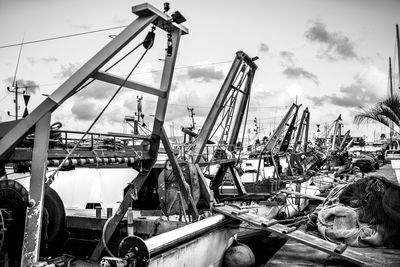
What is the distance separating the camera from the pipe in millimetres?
4618

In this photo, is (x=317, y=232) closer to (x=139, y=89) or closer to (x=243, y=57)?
(x=139, y=89)

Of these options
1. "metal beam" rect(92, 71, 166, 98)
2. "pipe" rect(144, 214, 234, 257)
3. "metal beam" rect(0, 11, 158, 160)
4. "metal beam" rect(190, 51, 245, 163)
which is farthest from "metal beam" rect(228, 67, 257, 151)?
"metal beam" rect(0, 11, 158, 160)

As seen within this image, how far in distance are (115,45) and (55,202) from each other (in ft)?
13.4

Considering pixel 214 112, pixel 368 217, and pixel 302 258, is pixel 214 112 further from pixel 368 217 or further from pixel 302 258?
pixel 302 258

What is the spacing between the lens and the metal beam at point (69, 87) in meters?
5.67

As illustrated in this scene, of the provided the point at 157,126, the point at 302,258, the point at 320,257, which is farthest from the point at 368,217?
the point at 157,126

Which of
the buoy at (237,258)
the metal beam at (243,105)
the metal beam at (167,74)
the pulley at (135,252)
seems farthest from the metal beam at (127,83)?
the metal beam at (243,105)

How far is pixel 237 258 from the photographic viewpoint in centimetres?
675

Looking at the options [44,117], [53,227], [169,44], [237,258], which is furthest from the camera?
[53,227]

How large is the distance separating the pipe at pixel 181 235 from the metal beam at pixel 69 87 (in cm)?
280

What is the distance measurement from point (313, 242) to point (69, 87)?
511 centimetres

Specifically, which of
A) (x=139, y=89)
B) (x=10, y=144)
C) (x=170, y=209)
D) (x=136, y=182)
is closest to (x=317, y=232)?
(x=170, y=209)

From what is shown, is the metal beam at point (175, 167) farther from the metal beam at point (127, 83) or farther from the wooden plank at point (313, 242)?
the wooden plank at point (313, 242)

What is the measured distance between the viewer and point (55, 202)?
8078 millimetres
